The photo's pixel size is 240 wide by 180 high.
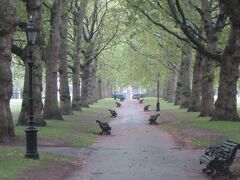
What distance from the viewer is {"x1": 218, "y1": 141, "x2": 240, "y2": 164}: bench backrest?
12.9 metres

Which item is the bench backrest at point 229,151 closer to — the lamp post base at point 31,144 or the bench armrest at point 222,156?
the bench armrest at point 222,156

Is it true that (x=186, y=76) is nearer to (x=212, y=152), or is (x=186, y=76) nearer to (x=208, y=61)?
(x=208, y=61)

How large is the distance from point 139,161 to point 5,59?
6085 millimetres

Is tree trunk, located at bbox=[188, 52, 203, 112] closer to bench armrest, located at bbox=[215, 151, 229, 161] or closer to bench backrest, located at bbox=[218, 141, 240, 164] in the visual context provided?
bench backrest, located at bbox=[218, 141, 240, 164]

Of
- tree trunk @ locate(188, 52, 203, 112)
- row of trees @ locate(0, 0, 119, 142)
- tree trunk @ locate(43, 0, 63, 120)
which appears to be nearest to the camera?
row of trees @ locate(0, 0, 119, 142)

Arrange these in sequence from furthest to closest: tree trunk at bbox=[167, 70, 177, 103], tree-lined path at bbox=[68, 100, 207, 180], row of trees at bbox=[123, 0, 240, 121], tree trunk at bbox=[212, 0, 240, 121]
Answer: tree trunk at bbox=[167, 70, 177, 103], row of trees at bbox=[123, 0, 240, 121], tree trunk at bbox=[212, 0, 240, 121], tree-lined path at bbox=[68, 100, 207, 180]

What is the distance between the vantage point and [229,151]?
13297mm

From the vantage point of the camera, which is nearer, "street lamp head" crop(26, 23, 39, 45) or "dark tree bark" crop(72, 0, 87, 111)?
"street lamp head" crop(26, 23, 39, 45)

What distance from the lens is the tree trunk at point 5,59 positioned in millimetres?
19062

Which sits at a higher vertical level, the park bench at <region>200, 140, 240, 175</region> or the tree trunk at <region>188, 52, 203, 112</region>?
the tree trunk at <region>188, 52, 203, 112</region>

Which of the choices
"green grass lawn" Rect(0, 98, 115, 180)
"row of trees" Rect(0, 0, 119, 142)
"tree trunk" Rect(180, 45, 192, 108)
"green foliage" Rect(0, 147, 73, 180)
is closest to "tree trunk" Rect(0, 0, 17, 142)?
"row of trees" Rect(0, 0, 119, 142)

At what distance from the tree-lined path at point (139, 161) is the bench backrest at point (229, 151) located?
2.62ft

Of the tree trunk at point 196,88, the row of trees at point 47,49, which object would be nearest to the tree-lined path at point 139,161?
the row of trees at point 47,49

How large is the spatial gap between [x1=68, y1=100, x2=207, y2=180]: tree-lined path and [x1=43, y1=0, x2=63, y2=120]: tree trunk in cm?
798
